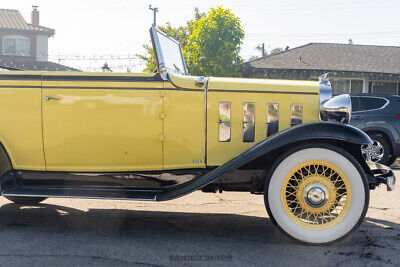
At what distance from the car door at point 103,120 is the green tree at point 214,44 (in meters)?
13.6

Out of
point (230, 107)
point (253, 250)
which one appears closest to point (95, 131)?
point (230, 107)

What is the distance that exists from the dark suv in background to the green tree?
9012 millimetres

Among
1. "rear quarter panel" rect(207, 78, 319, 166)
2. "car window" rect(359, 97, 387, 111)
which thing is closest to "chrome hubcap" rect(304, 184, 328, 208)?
"rear quarter panel" rect(207, 78, 319, 166)

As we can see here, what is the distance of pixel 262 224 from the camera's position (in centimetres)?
412

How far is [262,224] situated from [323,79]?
152cm

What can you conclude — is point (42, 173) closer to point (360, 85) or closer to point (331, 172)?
point (331, 172)

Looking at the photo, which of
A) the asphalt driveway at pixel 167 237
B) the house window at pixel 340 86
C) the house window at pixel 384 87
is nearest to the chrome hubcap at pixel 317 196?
the asphalt driveway at pixel 167 237

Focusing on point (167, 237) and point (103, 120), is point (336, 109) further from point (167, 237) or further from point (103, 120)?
point (103, 120)

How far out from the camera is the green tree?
1733cm

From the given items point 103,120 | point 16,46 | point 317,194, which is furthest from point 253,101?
point 16,46

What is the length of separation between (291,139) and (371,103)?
20.8ft

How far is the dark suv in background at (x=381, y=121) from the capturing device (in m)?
8.73

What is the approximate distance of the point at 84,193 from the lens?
3682mm

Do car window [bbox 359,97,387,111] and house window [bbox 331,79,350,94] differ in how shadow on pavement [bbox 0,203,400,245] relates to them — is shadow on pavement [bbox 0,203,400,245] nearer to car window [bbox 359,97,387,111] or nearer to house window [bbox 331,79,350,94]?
car window [bbox 359,97,387,111]
